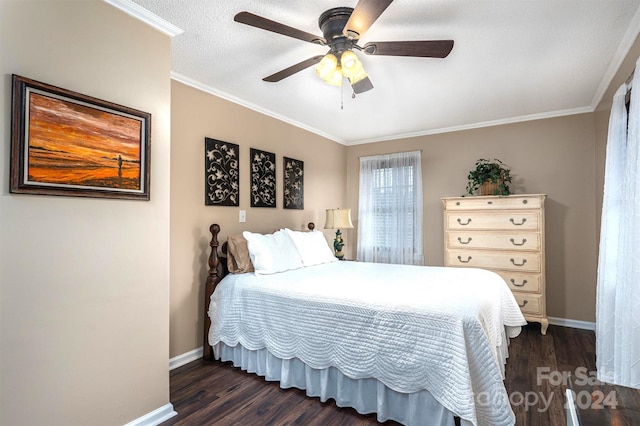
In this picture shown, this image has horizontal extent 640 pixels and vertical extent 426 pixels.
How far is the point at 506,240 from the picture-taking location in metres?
3.64

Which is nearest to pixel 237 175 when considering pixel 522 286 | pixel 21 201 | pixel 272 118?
pixel 272 118

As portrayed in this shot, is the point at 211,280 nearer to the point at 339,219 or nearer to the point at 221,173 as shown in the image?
the point at 221,173

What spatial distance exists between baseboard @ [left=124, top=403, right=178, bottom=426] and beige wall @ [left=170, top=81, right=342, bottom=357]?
29.3 inches

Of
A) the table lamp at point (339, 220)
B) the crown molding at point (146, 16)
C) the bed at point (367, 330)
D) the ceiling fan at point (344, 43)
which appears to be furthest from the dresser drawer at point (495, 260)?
the crown molding at point (146, 16)

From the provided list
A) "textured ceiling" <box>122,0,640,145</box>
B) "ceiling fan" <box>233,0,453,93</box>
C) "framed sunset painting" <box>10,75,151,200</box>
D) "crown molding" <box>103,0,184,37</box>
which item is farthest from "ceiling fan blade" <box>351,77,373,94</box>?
"framed sunset painting" <box>10,75,151,200</box>

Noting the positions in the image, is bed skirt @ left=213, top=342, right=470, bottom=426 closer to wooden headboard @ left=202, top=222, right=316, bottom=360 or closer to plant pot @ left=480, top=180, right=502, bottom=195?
wooden headboard @ left=202, top=222, right=316, bottom=360

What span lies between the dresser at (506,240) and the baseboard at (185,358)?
9.51ft

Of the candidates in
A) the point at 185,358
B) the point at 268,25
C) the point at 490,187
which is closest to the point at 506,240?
the point at 490,187

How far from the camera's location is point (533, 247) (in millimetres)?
3500

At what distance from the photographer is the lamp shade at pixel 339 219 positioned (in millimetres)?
4258

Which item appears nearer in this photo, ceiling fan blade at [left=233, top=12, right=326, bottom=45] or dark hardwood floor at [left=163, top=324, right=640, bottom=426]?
ceiling fan blade at [left=233, top=12, right=326, bottom=45]

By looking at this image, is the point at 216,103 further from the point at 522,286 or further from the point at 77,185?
the point at 522,286

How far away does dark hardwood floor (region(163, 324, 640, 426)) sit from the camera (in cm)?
194

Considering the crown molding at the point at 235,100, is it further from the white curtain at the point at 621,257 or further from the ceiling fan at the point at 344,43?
the white curtain at the point at 621,257
